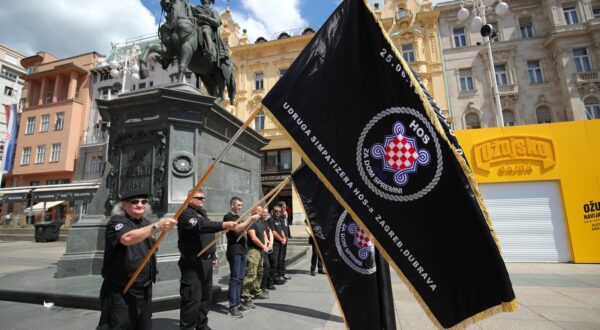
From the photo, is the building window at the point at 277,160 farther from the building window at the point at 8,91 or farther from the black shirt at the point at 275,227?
the building window at the point at 8,91

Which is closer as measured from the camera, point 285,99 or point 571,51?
point 285,99

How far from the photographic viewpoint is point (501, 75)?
2766 centimetres

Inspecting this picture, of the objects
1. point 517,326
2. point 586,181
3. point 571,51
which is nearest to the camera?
point 517,326

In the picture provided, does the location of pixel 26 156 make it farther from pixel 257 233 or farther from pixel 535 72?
pixel 535 72

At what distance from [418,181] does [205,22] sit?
850 centimetres

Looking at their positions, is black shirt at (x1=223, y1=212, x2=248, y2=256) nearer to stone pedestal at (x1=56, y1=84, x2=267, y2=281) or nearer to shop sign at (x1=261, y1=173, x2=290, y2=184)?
stone pedestal at (x1=56, y1=84, x2=267, y2=281)

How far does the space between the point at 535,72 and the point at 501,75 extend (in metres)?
2.62

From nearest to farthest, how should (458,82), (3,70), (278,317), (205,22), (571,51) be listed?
(278,317) < (205,22) < (571,51) < (458,82) < (3,70)

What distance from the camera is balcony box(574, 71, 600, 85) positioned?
80.5ft

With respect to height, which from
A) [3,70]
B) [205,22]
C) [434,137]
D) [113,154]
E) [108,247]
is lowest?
[108,247]

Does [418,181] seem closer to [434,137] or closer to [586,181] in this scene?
[434,137]

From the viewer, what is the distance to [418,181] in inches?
84.9

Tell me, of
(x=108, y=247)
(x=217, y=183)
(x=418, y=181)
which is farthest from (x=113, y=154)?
(x=418, y=181)

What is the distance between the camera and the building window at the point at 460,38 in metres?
28.4
